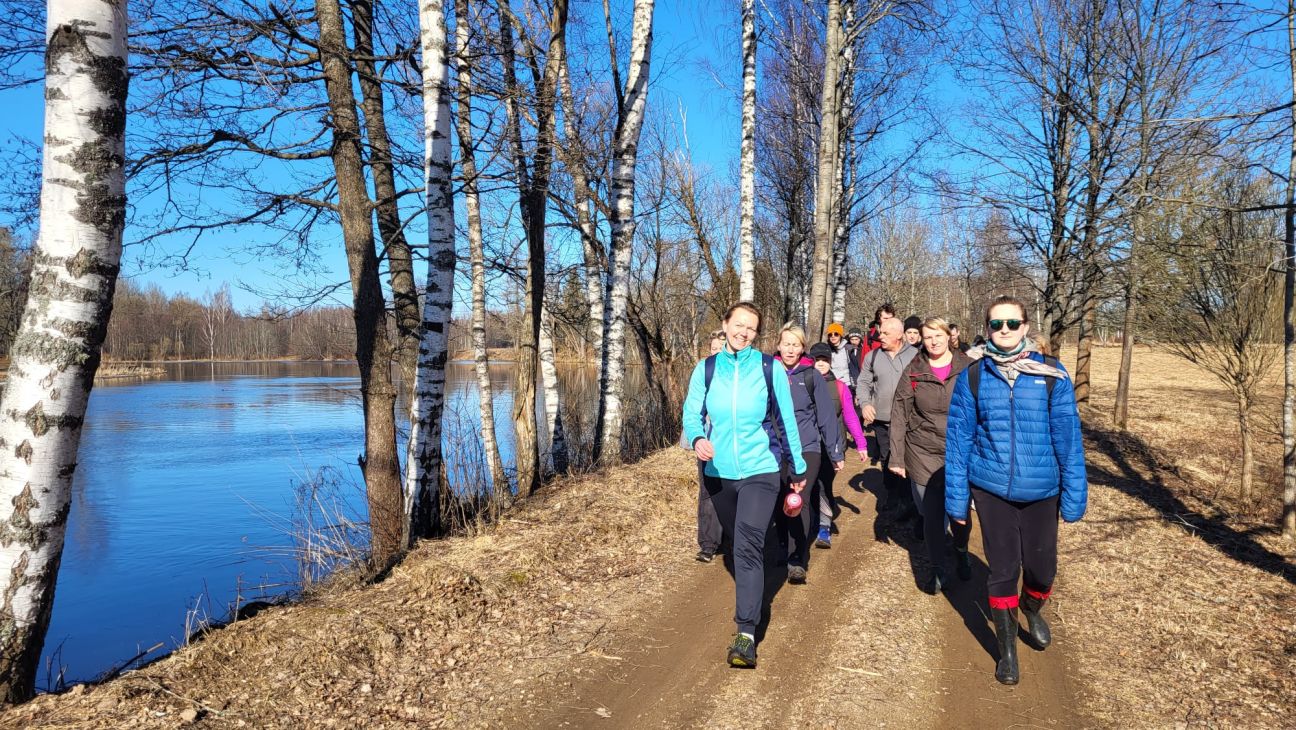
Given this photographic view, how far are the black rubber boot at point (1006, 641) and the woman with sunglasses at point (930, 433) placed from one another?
1.20m

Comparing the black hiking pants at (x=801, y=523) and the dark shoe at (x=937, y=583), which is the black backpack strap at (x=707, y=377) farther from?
the dark shoe at (x=937, y=583)

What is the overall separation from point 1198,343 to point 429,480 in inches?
415

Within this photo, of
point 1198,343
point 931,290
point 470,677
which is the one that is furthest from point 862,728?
point 931,290

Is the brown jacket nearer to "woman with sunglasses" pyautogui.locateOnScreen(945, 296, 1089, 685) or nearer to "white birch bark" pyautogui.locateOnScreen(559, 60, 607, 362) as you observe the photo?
"woman with sunglasses" pyautogui.locateOnScreen(945, 296, 1089, 685)

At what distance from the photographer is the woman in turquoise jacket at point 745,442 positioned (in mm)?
3969

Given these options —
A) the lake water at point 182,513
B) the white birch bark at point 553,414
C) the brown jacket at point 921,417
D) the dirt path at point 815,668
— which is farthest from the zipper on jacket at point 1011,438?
the white birch bark at point 553,414

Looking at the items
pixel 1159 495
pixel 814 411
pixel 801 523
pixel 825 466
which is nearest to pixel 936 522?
pixel 801 523

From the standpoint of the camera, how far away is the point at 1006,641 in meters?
3.83

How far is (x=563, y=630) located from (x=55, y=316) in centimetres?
312

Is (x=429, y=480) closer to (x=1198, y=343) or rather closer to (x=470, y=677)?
(x=470, y=677)

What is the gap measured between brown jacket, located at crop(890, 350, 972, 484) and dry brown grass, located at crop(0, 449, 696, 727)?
2.03 meters

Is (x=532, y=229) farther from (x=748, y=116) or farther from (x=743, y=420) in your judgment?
(x=743, y=420)

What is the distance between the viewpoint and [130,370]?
49844mm

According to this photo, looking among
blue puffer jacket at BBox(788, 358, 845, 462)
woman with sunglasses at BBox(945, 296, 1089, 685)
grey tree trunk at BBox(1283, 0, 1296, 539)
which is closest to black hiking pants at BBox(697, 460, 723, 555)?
blue puffer jacket at BBox(788, 358, 845, 462)
